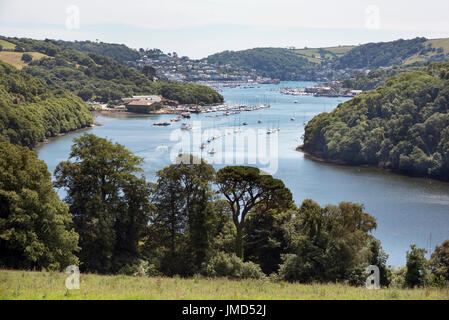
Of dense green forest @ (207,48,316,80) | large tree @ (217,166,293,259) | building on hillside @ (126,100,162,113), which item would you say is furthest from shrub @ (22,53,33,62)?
dense green forest @ (207,48,316,80)

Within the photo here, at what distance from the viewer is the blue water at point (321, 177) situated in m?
21.2

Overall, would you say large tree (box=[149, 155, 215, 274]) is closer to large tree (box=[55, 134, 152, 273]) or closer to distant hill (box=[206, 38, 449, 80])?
large tree (box=[55, 134, 152, 273])

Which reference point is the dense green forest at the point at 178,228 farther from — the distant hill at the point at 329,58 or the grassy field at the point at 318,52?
the grassy field at the point at 318,52

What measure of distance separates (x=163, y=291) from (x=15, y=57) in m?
86.3

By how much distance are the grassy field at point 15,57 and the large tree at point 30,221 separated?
73.2 meters

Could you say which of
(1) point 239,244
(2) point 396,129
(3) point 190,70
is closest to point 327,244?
(1) point 239,244

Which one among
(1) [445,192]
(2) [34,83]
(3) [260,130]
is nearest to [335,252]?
(1) [445,192]

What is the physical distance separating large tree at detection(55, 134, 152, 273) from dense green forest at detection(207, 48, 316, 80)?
495 ft

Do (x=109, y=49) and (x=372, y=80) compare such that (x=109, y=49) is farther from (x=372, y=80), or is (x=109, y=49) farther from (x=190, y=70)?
(x=372, y=80)

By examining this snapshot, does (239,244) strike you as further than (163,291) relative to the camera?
Yes

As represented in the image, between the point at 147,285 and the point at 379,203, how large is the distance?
1959cm

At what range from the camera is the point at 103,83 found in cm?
8206

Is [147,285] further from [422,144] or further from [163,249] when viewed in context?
[422,144]

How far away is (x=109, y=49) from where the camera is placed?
146 metres
